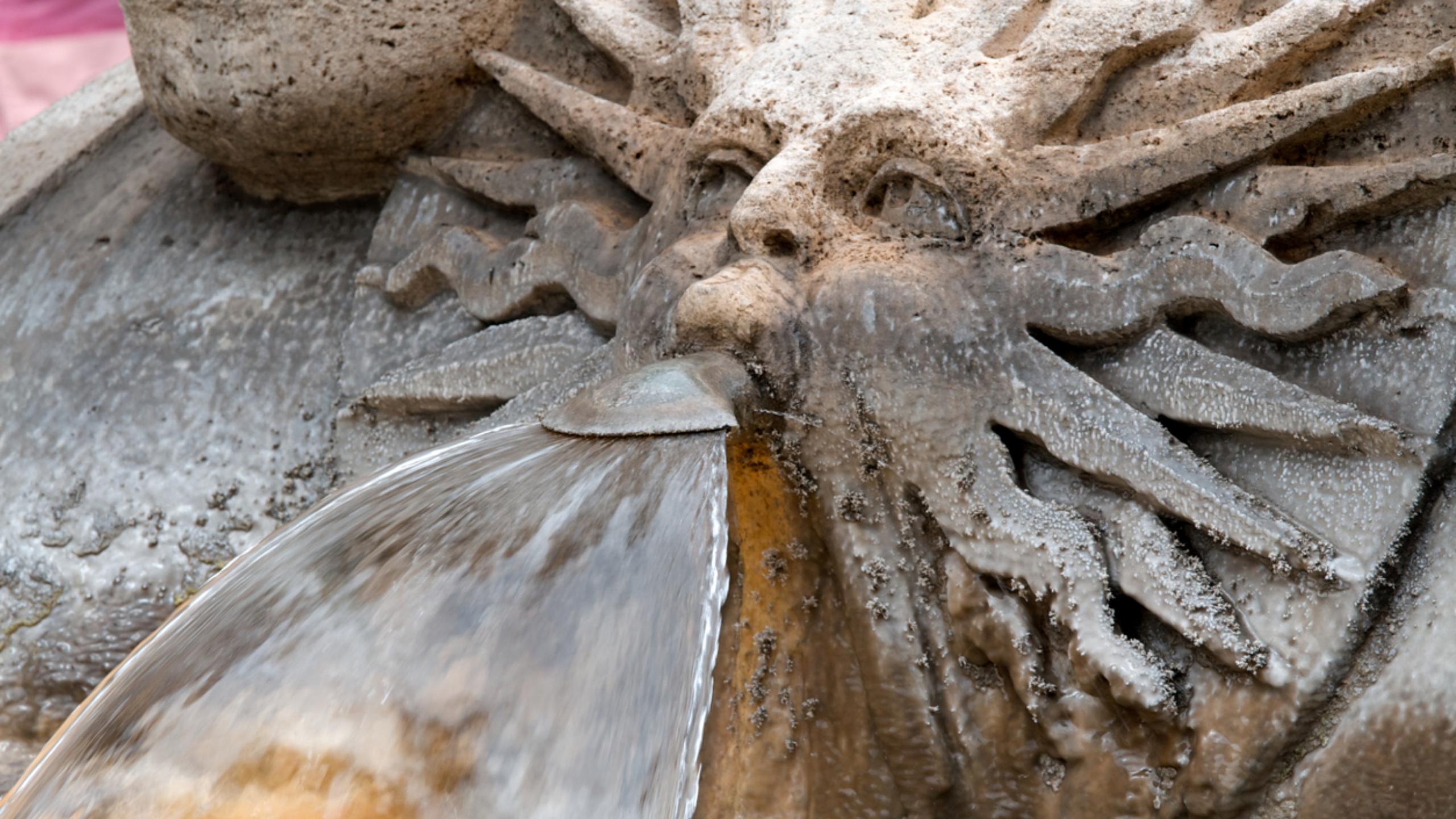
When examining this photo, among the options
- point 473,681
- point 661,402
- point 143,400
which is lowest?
point 143,400

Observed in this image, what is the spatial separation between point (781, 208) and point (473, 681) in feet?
1.38

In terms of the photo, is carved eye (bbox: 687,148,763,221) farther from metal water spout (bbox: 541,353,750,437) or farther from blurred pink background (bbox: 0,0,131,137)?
blurred pink background (bbox: 0,0,131,137)

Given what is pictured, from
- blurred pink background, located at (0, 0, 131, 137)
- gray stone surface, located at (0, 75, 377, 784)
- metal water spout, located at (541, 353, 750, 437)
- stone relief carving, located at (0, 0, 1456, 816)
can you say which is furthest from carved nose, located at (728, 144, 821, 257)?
blurred pink background, located at (0, 0, 131, 137)

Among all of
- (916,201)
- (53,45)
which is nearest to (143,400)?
(916,201)

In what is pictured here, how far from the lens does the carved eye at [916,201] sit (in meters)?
1.05

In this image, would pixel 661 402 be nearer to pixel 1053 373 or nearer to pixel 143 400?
pixel 1053 373

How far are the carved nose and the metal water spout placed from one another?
110mm

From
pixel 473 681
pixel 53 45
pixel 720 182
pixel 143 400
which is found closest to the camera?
pixel 473 681

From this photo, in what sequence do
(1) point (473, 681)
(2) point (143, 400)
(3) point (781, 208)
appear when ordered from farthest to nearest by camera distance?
1. (2) point (143, 400)
2. (3) point (781, 208)
3. (1) point (473, 681)

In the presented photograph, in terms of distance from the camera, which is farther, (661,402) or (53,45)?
(53,45)

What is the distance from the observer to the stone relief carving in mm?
887

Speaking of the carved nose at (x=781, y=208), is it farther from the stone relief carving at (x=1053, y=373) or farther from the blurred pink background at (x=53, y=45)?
the blurred pink background at (x=53, y=45)

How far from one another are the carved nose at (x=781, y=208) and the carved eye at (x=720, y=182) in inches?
2.0

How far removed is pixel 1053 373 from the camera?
99cm
